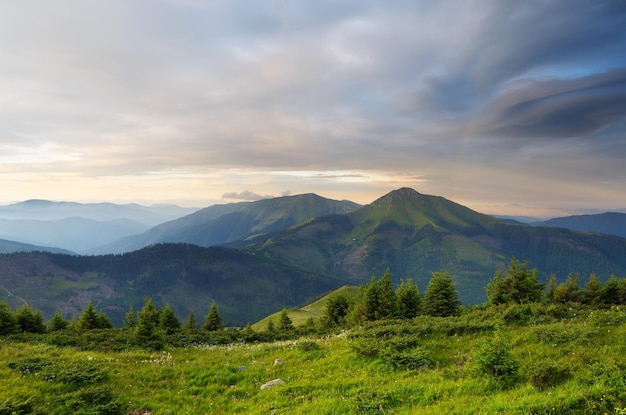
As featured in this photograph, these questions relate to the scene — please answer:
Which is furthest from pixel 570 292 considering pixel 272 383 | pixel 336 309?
pixel 272 383

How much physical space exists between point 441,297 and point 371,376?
36.2 m

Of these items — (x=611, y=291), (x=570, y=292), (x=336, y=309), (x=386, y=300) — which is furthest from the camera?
(x=336, y=309)

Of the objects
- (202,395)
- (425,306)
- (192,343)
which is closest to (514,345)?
(202,395)

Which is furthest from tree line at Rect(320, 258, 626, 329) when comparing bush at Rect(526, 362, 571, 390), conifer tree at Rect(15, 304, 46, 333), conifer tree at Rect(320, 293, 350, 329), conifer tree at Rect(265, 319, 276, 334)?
conifer tree at Rect(15, 304, 46, 333)

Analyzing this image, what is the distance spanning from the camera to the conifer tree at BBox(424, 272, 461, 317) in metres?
44.9

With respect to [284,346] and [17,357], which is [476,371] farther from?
[17,357]

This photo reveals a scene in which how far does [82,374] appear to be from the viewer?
13531 mm

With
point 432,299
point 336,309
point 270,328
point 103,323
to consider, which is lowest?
point 270,328

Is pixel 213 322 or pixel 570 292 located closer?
pixel 570 292

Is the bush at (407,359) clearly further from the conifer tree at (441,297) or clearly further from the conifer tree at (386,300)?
the conifer tree at (441,297)

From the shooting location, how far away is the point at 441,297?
149 ft

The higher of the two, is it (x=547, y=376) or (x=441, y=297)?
(x=547, y=376)

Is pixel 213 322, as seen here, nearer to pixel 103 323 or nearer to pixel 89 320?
pixel 103 323

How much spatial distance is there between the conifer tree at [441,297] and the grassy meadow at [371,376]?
26.0 meters
